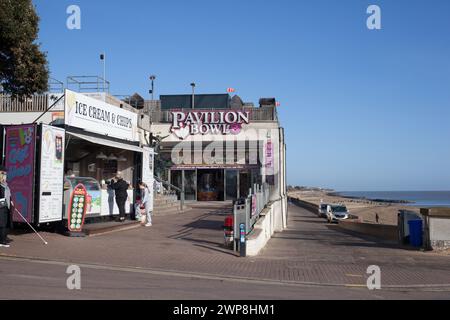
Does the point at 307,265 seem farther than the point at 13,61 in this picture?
No

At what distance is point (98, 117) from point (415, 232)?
11.3m

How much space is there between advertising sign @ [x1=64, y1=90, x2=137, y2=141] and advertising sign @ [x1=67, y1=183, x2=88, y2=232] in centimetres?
233

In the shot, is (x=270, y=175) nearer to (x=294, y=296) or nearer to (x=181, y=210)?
(x=181, y=210)

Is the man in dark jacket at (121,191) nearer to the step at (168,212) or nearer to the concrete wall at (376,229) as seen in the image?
the step at (168,212)

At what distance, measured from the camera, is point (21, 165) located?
12.9 metres

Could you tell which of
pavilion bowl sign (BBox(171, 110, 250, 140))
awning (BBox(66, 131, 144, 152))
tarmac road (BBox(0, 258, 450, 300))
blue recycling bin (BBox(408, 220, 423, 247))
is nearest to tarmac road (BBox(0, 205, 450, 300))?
tarmac road (BBox(0, 258, 450, 300))

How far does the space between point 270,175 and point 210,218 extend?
486 inches

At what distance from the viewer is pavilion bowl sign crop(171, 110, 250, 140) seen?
35.5 meters

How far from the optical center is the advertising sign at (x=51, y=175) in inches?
505

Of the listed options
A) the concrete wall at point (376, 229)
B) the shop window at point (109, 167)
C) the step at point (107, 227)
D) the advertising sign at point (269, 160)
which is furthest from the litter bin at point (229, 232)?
the advertising sign at point (269, 160)

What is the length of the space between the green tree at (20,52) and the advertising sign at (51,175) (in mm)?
1885

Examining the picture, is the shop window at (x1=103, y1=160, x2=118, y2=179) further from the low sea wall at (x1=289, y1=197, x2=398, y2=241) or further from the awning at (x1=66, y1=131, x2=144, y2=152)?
the low sea wall at (x1=289, y1=197, x2=398, y2=241)
